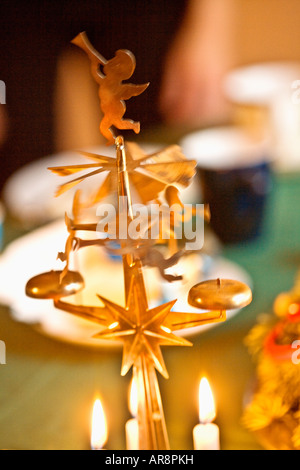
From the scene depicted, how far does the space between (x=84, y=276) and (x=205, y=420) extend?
1.10ft

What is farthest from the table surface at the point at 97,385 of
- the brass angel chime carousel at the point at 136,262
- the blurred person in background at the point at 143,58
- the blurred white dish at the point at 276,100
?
the blurred person in background at the point at 143,58

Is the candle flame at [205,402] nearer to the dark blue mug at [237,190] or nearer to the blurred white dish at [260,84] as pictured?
the dark blue mug at [237,190]

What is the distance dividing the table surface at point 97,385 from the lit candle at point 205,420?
0.23 ft

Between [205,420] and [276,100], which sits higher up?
[276,100]

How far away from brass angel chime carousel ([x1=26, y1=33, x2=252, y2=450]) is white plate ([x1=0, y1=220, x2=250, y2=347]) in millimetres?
174

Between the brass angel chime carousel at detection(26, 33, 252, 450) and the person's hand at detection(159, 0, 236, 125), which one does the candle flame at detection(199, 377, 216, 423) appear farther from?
the person's hand at detection(159, 0, 236, 125)

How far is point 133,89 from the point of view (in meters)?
0.34

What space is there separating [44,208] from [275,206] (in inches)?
17.1

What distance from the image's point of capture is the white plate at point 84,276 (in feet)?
1.97

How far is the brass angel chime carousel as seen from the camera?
339 millimetres

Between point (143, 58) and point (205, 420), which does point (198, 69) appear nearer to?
point (143, 58)

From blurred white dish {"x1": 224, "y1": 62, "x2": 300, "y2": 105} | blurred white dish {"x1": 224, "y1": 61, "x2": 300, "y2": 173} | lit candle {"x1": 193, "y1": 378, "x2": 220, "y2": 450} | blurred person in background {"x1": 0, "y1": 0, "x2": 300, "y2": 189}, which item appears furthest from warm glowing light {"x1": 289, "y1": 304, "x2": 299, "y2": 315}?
blurred person in background {"x1": 0, "y1": 0, "x2": 300, "y2": 189}

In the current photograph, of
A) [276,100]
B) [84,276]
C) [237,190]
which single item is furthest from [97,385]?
[276,100]

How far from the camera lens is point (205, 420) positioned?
40 cm
